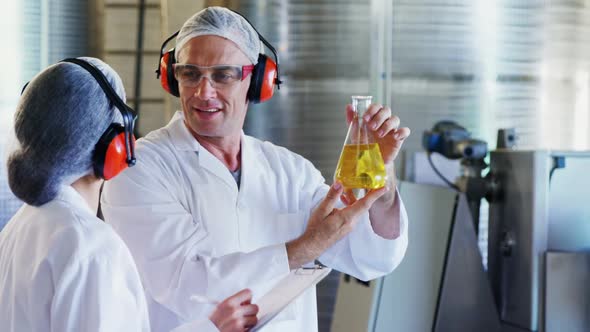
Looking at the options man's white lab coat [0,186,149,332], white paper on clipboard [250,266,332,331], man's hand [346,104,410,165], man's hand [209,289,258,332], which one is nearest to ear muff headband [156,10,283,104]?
man's hand [346,104,410,165]

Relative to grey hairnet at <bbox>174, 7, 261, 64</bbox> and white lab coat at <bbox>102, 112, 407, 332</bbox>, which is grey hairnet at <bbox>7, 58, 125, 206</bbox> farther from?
grey hairnet at <bbox>174, 7, 261, 64</bbox>

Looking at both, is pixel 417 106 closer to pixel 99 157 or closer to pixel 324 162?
pixel 324 162

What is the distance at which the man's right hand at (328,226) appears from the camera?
157 centimetres

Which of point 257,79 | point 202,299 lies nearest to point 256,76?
point 257,79

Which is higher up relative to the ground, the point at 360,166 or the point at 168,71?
the point at 168,71

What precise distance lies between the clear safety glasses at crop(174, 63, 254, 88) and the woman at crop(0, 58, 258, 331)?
568mm

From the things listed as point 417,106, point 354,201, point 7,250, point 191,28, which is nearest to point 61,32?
point 417,106

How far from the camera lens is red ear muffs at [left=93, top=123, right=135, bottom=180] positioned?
1141 mm

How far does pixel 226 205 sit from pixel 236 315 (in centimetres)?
50

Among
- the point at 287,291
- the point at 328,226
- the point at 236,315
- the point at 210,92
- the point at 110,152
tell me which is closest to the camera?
the point at 110,152

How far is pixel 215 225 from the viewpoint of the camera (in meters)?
1.75

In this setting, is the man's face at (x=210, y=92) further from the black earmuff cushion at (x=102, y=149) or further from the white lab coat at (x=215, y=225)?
the black earmuff cushion at (x=102, y=149)

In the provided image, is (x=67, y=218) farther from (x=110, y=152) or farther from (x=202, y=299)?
(x=202, y=299)

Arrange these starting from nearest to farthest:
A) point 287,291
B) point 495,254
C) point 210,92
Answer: point 287,291 < point 210,92 < point 495,254
